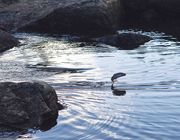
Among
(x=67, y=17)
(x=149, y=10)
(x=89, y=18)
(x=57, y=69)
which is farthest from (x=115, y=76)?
(x=149, y=10)

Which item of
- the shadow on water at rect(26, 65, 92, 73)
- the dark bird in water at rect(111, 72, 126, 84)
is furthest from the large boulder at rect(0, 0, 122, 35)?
the dark bird in water at rect(111, 72, 126, 84)

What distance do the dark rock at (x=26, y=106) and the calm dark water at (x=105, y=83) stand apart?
0.24 meters

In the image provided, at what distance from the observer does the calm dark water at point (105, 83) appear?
27.4 ft

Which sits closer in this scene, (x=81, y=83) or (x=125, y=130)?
(x=125, y=130)

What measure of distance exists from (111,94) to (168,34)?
9.42 m

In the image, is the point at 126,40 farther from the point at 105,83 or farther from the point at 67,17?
the point at 105,83

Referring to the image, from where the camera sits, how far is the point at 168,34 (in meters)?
19.5

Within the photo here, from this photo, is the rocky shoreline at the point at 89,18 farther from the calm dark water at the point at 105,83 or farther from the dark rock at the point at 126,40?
the calm dark water at the point at 105,83

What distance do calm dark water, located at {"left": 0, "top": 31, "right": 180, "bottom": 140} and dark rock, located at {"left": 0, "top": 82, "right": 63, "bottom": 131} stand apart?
0.24 meters

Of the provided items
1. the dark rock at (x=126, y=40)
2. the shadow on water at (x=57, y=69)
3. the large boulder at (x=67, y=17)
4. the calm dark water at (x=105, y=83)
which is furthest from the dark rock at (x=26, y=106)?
the large boulder at (x=67, y=17)

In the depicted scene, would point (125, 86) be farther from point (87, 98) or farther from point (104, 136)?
point (104, 136)

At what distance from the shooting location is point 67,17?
2080 cm

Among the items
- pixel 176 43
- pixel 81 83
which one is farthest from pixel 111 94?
pixel 176 43

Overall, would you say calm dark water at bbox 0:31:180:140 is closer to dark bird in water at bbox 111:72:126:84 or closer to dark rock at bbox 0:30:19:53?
dark bird in water at bbox 111:72:126:84
